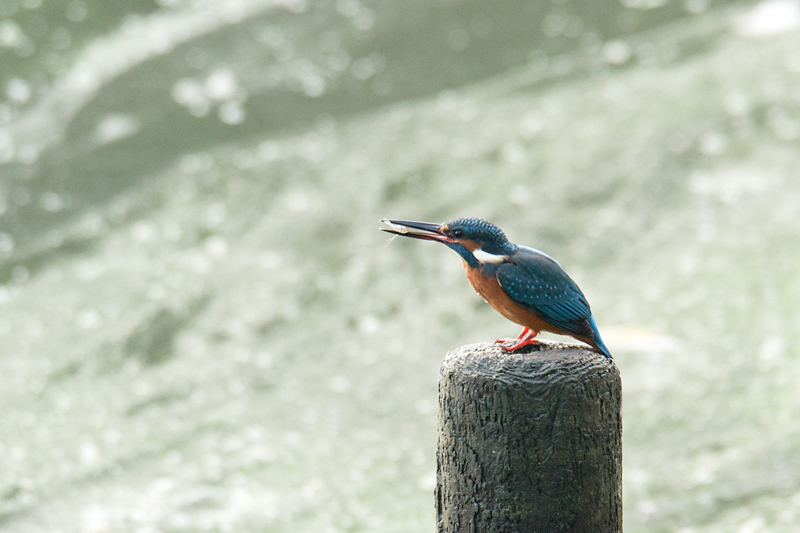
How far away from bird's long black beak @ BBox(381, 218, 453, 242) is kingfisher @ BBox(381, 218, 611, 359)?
3 centimetres

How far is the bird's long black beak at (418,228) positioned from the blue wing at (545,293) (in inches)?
6.5

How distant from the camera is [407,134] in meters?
8.63

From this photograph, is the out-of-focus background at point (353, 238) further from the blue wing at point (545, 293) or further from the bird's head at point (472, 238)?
the bird's head at point (472, 238)

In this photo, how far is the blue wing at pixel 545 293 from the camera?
6.38ft

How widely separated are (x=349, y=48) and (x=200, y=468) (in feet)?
19.7

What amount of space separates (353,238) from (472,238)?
563cm

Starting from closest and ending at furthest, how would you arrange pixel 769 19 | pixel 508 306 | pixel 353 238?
pixel 508 306, pixel 353 238, pixel 769 19

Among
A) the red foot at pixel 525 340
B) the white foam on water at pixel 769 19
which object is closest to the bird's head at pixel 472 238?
the red foot at pixel 525 340

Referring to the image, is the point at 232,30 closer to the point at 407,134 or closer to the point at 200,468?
Result: the point at 407,134

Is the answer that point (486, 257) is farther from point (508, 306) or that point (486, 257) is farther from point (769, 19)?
point (769, 19)

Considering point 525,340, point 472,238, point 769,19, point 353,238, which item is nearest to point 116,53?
point 353,238

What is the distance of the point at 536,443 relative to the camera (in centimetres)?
172

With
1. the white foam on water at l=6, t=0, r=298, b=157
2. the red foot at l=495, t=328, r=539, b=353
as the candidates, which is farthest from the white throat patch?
the white foam on water at l=6, t=0, r=298, b=157

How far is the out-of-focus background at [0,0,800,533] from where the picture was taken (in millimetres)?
4988
